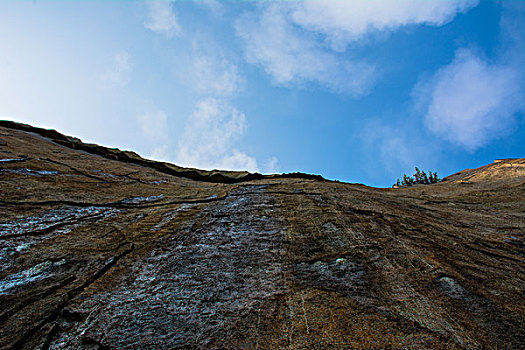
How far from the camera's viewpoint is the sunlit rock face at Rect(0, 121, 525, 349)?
1520mm

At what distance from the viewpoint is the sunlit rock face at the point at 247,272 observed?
152 centimetres

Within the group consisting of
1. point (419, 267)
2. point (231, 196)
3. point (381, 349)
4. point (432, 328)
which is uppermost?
point (231, 196)

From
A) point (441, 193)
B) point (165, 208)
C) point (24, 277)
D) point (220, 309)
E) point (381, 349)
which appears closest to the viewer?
point (381, 349)

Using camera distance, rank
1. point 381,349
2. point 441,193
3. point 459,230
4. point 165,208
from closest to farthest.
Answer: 1. point 381,349
2. point 459,230
3. point 165,208
4. point 441,193

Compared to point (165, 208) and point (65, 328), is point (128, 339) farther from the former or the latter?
point (165, 208)

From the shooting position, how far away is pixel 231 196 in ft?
14.3

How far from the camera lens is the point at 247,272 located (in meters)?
2.17

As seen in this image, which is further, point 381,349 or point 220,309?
point 220,309

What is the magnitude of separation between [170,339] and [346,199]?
3.34 metres

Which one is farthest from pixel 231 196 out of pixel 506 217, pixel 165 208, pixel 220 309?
pixel 506 217

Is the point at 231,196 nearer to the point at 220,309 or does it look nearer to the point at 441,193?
the point at 220,309

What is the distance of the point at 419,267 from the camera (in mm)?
2174

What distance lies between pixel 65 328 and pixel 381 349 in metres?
1.90

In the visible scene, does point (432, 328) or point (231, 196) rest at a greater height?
point (231, 196)
